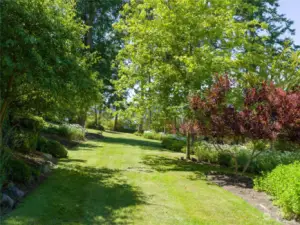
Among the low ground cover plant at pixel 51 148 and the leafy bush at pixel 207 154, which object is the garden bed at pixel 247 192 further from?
the low ground cover plant at pixel 51 148

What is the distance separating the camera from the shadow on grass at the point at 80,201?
5.09m

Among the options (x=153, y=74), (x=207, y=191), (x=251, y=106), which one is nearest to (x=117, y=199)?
(x=207, y=191)

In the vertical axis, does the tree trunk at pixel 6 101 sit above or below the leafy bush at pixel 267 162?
above

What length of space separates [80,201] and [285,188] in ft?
13.9

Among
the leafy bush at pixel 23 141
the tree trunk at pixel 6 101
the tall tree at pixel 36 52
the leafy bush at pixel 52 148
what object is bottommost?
the leafy bush at pixel 52 148

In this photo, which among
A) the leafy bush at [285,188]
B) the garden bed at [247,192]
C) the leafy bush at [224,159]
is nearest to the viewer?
the leafy bush at [285,188]

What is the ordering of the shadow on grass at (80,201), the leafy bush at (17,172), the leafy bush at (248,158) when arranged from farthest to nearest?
the leafy bush at (248,158)
the leafy bush at (17,172)
the shadow on grass at (80,201)

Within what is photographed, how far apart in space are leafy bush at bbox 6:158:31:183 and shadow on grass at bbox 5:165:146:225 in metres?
0.44

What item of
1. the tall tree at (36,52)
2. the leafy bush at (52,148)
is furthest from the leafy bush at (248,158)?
the tall tree at (36,52)

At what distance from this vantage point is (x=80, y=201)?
20.3ft

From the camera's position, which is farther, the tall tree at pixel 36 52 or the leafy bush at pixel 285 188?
the leafy bush at pixel 285 188

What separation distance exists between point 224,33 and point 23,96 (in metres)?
8.22

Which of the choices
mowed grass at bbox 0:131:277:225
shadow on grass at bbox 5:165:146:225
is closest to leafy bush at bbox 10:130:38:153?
mowed grass at bbox 0:131:277:225

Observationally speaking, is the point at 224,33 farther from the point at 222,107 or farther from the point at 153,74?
the point at 222,107
